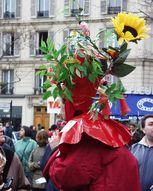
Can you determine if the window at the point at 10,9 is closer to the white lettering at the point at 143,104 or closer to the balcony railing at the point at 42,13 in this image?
the balcony railing at the point at 42,13

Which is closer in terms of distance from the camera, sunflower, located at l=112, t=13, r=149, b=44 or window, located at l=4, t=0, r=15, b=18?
sunflower, located at l=112, t=13, r=149, b=44

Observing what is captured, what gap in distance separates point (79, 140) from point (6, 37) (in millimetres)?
37782

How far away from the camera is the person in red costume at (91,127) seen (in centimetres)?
395

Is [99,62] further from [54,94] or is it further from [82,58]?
[54,94]

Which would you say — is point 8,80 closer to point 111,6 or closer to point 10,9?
point 10,9

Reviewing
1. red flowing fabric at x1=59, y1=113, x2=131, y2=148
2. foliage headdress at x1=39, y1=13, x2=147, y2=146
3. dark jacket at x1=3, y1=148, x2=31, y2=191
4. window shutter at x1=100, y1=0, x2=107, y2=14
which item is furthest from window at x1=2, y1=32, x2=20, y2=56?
red flowing fabric at x1=59, y1=113, x2=131, y2=148

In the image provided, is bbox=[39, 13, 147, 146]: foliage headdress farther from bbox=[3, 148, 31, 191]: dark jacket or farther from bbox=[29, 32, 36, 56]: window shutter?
bbox=[29, 32, 36, 56]: window shutter

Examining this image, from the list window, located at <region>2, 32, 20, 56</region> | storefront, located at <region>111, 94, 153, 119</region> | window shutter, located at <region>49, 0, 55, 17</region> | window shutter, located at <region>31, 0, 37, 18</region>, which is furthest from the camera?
window shutter, located at <region>31, 0, 37, 18</region>

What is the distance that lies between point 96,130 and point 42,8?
37506 millimetres

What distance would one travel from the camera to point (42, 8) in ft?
134

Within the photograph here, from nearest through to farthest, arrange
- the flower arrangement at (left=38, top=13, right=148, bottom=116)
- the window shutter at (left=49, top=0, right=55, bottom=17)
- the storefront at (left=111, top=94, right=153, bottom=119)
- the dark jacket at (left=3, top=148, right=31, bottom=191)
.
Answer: the flower arrangement at (left=38, top=13, right=148, bottom=116) → the dark jacket at (left=3, top=148, right=31, bottom=191) → the storefront at (left=111, top=94, right=153, bottom=119) → the window shutter at (left=49, top=0, right=55, bottom=17)

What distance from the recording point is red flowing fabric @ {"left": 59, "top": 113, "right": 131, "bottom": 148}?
13.2ft

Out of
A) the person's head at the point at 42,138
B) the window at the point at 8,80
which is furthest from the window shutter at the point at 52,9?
the person's head at the point at 42,138

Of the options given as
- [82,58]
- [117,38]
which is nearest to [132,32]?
[117,38]
